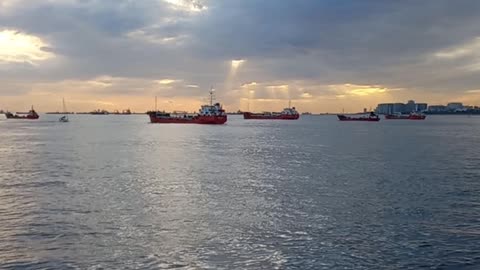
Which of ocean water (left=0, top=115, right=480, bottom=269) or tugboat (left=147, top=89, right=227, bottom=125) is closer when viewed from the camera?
ocean water (left=0, top=115, right=480, bottom=269)

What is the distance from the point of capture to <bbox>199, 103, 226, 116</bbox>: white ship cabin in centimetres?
14625

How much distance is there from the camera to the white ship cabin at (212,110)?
146 m

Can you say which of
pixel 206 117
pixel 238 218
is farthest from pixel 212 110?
pixel 238 218

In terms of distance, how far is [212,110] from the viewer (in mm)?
147125

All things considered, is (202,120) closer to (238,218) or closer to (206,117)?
(206,117)

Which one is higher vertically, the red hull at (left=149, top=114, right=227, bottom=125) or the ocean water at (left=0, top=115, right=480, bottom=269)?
the red hull at (left=149, top=114, right=227, bottom=125)

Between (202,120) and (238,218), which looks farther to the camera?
(202,120)

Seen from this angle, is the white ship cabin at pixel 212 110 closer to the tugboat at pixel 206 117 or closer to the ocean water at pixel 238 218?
the tugboat at pixel 206 117

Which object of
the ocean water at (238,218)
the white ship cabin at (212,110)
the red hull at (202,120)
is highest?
the white ship cabin at (212,110)

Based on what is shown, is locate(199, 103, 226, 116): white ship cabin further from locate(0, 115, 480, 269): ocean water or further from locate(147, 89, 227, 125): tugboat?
locate(0, 115, 480, 269): ocean water

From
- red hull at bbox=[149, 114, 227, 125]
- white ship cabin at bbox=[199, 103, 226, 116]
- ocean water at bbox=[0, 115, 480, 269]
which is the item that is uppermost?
white ship cabin at bbox=[199, 103, 226, 116]

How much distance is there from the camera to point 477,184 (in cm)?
2491

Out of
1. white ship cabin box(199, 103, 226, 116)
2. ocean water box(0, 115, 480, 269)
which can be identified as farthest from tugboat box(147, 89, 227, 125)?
ocean water box(0, 115, 480, 269)

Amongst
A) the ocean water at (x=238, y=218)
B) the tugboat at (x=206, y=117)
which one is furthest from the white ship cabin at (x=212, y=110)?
the ocean water at (x=238, y=218)
